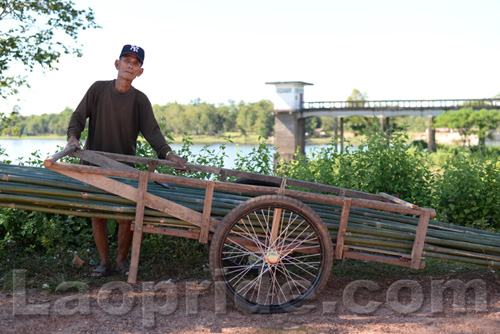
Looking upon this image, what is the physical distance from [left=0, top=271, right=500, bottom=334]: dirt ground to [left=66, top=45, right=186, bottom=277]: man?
42 cm

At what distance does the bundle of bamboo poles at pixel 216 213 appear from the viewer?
374 centimetres

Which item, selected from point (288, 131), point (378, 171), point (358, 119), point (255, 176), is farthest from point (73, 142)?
point (358, 119)

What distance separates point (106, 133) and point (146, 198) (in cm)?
98

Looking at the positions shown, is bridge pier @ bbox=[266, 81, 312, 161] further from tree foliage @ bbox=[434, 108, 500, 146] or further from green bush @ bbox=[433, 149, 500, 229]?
green bush @ bbox=[433, 149, 500, 229]

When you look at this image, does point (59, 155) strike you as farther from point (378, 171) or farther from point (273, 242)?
point (378, 171)

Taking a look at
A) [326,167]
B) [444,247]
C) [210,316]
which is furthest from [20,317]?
[326,167]

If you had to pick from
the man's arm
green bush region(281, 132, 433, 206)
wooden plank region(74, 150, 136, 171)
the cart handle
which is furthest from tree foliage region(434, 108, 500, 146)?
the cart handle

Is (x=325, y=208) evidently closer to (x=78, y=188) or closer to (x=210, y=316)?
(x=210, y=316)

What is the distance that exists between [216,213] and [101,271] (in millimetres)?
1285

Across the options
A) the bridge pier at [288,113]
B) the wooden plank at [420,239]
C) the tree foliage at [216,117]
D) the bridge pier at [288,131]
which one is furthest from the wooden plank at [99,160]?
the tree foliage at [216,117]

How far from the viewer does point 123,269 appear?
437 centimetres

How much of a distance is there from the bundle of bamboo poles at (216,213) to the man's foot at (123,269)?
0.78m

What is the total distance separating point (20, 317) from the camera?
348cm

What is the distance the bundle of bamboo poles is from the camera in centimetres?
374
